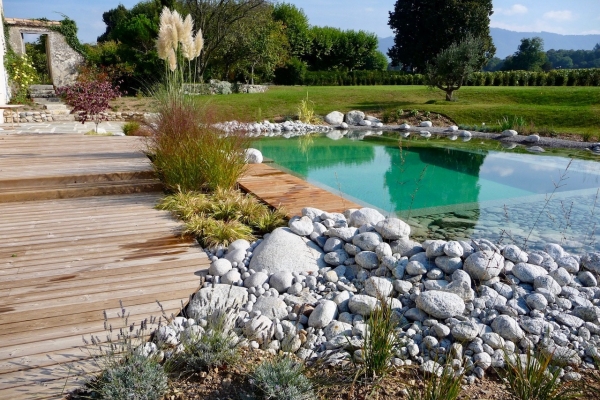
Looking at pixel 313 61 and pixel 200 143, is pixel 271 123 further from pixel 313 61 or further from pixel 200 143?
pixel 313 61

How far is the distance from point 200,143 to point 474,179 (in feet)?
15.5

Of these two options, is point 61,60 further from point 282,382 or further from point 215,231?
point 282,382

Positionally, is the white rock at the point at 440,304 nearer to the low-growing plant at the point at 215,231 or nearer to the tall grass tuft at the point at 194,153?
the low-growing plant at the point at 215,231

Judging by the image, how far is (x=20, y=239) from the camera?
132 inches

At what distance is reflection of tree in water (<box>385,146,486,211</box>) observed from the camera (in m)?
5.88

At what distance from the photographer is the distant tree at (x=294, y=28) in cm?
2705

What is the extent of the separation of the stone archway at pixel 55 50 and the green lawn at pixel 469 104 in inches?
193

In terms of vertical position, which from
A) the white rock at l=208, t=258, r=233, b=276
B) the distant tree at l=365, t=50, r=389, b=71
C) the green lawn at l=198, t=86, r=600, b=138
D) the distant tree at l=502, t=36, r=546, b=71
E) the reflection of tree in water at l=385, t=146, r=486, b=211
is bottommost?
the reflection of tree in water at l=385, t=146, r=486, b=211

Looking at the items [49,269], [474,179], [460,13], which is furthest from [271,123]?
[460,13]

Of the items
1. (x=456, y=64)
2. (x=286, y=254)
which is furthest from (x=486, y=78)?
(x=286, y=254)

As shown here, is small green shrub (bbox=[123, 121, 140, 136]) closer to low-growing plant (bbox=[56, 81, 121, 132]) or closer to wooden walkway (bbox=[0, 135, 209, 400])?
low-growing plant (bbox=[56, 81, 121, 132])

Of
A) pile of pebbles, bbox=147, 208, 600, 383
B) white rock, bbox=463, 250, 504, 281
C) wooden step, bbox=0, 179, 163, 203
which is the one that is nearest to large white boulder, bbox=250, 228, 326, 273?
pile of pebbles, bbox=147, 208, 600, 383

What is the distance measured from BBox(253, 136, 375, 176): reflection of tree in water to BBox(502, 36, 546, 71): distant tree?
39363 mm

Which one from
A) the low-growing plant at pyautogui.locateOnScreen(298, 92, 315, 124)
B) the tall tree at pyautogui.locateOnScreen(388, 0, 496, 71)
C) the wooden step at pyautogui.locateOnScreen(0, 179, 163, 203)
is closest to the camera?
the wooden step at pyautogui.locateOnScreen(0, 179, 163, 203)
